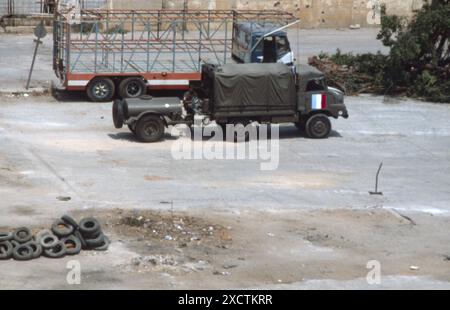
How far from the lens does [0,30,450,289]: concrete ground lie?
58.9 ft

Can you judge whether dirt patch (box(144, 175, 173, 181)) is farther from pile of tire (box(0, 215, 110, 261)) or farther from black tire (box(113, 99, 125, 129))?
pile of tire (box(0, 215, 110, 261))

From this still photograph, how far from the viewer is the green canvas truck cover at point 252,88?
94.0 ft

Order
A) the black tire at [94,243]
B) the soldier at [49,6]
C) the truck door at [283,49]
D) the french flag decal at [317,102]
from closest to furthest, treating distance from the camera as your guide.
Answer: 1. the black tire at [94,243]
2. the french flag decal at [317,102]
3. the truck door at [283,49]
4. the soldier at [49,6]

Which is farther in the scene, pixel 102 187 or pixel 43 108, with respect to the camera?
pixel 43 108

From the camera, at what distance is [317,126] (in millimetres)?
29453

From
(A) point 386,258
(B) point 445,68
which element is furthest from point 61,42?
(A) point 386,258


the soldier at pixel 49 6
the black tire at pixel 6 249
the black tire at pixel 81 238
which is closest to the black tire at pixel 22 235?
the black tire at pixel 6 249

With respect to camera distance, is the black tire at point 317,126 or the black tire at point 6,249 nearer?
the black tire at point 6,249

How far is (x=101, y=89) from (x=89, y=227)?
1442cm

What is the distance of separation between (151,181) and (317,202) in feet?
13.2

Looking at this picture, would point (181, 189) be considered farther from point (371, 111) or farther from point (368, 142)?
point (371, 111)

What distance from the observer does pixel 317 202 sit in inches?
906

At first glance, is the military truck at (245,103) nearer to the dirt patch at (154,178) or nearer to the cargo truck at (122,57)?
the dirt patch at (154,178)

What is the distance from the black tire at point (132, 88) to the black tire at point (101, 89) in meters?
0.32
